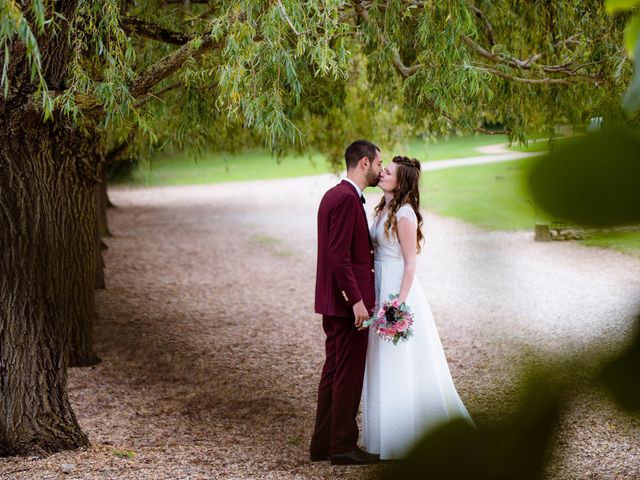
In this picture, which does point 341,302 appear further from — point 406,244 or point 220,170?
point 220,170

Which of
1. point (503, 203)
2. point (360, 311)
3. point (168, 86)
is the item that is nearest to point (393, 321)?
point (360, 311)

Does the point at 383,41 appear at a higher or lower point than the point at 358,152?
higher

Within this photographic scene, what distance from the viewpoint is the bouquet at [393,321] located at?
4.69 metres

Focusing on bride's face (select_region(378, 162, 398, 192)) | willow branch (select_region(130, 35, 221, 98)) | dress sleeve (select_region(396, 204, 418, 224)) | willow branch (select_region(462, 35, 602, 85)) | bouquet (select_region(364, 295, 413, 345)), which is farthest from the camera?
willow branch (select_region(462, 35, 602, 85))

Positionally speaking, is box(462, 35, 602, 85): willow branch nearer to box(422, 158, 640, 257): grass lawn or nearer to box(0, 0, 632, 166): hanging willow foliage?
box(0, 0, 632, 166): hanging willow foliage

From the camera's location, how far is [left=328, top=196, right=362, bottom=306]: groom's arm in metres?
4.57

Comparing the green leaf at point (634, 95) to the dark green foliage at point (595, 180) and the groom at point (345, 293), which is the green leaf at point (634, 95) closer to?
the dark green foliage at point (595, 180)

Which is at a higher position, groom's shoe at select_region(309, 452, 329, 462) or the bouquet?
the bouquet

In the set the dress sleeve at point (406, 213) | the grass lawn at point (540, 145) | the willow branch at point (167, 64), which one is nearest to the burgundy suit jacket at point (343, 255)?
the dress sleeve at point (406, 213)

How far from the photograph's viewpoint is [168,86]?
282 inches

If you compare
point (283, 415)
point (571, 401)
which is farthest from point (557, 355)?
point (283, 415)

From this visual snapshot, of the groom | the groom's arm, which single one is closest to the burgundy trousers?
the groom

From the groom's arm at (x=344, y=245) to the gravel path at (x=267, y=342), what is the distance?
2.09 ft

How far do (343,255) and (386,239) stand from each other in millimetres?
411
